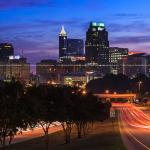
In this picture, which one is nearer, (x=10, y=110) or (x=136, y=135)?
(x=10, y=110)

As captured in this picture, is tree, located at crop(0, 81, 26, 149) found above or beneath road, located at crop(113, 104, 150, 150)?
above

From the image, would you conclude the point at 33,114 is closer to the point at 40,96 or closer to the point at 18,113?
the point at 18,113

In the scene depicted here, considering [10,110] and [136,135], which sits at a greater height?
[10,110]

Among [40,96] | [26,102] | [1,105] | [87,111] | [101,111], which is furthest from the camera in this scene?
[101,111]

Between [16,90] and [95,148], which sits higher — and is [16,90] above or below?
above

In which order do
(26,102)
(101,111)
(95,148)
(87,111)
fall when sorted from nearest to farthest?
(26,102), (95,148), (87,111), (101,111)

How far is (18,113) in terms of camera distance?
37.2m

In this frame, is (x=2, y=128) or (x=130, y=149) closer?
(x=2, y=128)

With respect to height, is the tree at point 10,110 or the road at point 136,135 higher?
the tree at point 10,110

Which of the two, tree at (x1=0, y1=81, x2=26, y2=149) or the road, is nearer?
tree at (x1=0, y1=81, x2=26, y2=149)

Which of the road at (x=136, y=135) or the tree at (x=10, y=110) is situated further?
the road at (x=136, y=135)

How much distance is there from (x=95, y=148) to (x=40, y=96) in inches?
304

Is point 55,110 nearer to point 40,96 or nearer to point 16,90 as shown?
point 40,96

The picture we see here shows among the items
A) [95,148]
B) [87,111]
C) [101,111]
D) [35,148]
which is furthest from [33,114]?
[101,111]
